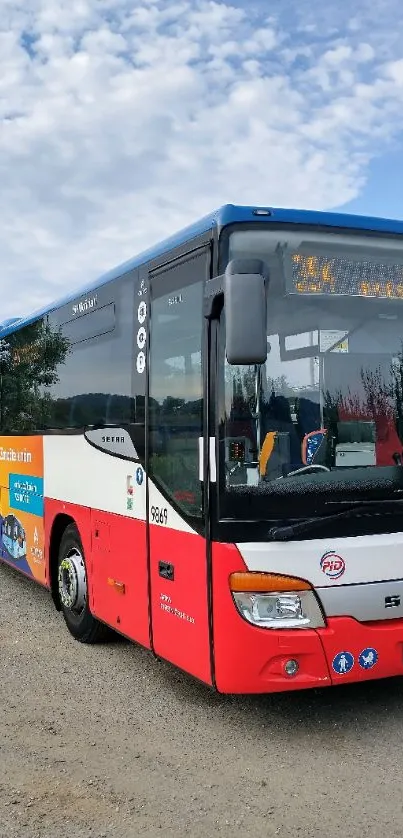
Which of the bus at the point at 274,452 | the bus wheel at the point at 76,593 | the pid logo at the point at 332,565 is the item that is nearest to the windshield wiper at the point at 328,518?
the bus at the point at 274,452

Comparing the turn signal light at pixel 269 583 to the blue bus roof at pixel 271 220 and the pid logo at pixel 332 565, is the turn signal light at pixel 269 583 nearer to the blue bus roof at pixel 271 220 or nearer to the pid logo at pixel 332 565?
the pid logo at pixel 332 565

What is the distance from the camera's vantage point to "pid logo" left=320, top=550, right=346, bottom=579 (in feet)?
14.4

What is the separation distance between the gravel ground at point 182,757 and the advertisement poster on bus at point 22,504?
1.85 meters

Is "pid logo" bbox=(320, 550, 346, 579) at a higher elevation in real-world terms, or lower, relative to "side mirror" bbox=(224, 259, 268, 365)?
lower

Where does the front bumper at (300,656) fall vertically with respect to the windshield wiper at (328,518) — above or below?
below

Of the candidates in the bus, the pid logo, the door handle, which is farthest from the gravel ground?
the pid logo

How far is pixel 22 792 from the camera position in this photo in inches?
158

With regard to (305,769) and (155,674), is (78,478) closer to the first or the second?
(155,674)

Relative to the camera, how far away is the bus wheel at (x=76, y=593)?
21.7 ft

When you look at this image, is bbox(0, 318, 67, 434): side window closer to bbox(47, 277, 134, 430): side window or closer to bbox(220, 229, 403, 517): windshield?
bbox(47, 277, 134, 430): side window

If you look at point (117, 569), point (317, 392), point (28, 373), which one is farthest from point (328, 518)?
point (28, 373)

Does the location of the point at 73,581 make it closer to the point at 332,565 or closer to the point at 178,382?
the point at 178,382

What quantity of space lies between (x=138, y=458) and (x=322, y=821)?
257 centimetres

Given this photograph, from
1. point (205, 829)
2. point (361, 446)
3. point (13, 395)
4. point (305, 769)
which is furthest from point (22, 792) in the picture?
point (13, 395)
